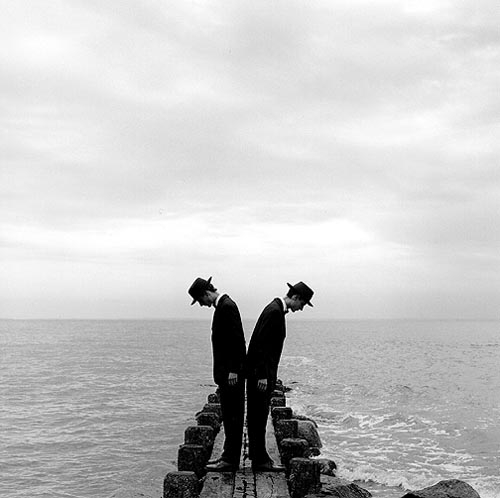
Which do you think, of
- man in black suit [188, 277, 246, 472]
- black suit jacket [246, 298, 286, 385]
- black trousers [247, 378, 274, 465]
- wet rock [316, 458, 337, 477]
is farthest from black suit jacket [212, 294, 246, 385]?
wet rock [316, 458, 337, 477]

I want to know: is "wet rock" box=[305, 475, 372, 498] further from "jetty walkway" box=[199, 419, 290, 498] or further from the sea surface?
the sea surface

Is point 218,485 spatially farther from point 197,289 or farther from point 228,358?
point 197,289

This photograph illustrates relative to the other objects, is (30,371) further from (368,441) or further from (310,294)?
(310,294)

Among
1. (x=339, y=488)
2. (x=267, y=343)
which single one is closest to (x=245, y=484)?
(x=267, y=343)

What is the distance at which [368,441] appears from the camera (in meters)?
18.7

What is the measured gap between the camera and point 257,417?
761 cm

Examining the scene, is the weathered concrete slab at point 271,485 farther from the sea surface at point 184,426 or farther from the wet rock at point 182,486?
the sea surface at point 184,426

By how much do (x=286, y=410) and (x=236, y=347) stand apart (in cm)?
391

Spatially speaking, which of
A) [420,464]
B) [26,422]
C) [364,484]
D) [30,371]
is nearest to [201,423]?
[364,484]

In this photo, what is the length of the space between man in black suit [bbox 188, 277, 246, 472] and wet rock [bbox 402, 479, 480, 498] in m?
4.09

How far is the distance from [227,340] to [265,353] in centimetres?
45

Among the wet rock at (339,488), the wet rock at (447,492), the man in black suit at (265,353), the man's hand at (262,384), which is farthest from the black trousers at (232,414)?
the wet rock at (447,492)

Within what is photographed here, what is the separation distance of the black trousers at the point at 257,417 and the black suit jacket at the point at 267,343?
0.58 ft

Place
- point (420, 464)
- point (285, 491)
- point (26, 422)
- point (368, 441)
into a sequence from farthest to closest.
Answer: point (26, 422) < point (368, 441) < point (420, 464) < point (285, 491)
